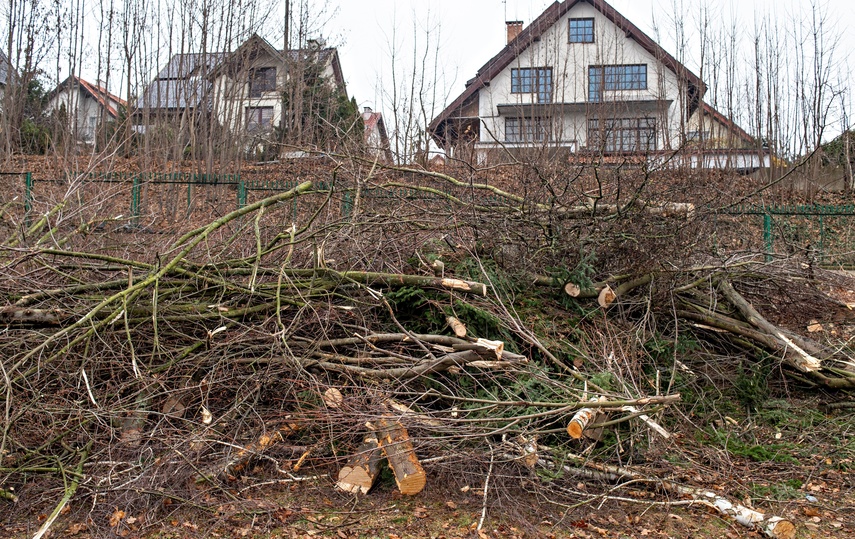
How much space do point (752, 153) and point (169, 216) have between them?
12716mm

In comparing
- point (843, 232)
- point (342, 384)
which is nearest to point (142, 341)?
point (342, 384)

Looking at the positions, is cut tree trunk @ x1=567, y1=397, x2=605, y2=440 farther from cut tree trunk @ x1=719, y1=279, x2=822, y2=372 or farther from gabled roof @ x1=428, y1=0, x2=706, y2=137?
gabled roof @ x1=428, y1=0, x2=706, y2=137

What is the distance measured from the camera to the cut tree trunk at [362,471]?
4039 mm

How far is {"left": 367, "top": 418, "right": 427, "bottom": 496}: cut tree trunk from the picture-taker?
398 centimetres

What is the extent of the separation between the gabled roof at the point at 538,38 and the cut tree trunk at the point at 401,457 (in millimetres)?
12479

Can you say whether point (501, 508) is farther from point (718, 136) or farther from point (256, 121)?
point (256, 121)

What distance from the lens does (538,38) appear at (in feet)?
66.7

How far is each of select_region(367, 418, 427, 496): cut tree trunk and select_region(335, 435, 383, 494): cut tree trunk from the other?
0.23 ft

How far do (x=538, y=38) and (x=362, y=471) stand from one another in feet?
60.6

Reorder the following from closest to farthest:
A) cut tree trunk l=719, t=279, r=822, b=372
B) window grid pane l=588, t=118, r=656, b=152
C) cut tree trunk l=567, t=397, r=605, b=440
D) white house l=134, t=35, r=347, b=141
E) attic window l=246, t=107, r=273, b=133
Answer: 1. cut tree trunk l=567, t=397, r=605, b=440
2. cut tree trunk l=719, t=279, r=822, b=372
3. window grid pane l=588, t=118, r=656, b=152
4. white house l=134, t=35, r=347, b=141
5. attic window l=246, t=107, r=273, b=133

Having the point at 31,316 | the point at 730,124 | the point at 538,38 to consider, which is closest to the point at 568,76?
the point at 538,38

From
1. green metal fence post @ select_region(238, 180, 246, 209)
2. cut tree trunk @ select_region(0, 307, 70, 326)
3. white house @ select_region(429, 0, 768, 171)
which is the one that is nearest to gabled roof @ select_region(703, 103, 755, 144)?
white house @ select_region(429, 0, 768, 171)

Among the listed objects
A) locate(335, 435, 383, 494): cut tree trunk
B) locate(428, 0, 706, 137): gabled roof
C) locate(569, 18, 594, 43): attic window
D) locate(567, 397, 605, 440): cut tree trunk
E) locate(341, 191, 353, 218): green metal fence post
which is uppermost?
locate(569, 18, 594, 43): attic window

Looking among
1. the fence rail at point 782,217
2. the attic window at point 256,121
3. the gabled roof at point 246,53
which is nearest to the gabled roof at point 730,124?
the fence rail at point 782,217
